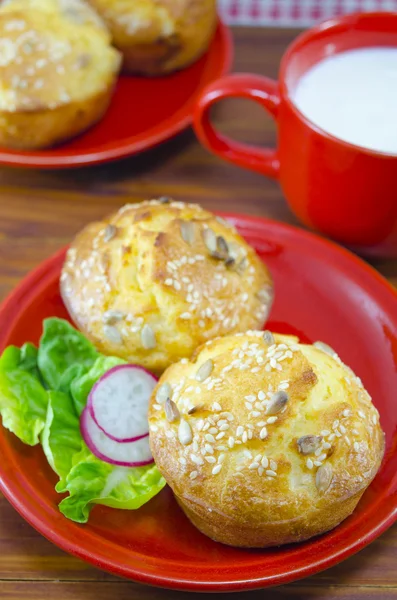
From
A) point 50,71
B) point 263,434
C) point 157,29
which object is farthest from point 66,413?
point 157,29

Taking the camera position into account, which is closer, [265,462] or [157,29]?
[265,462]

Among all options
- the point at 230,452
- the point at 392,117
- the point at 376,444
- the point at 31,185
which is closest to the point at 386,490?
the point at 376,444

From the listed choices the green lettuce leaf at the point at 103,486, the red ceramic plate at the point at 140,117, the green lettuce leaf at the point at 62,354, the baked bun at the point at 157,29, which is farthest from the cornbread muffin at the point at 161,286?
the baked bun at the point at 157,29

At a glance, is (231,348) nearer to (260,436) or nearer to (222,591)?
(260,436)

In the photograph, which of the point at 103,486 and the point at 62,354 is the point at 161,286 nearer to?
the point at 62,354

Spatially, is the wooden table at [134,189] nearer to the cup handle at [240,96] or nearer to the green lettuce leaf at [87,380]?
the cup handle at [240,96]
